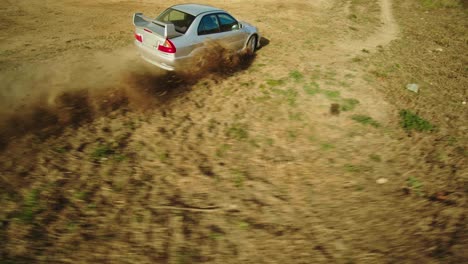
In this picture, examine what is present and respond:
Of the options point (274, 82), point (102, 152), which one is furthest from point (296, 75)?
point (102, 152)

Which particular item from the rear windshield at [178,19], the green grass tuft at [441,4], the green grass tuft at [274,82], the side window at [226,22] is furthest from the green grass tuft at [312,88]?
the green grass tuft at [441,4]

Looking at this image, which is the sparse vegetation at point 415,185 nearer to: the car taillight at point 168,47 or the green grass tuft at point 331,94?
the green grass tuft at point 331,94

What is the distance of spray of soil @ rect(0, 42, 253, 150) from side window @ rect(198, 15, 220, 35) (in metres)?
0.33

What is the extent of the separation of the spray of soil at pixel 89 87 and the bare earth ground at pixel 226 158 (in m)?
0.04

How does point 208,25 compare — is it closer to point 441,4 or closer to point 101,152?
point 101,152

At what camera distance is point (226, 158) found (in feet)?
15.5

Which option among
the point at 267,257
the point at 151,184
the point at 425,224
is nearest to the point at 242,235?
the point at 267,257

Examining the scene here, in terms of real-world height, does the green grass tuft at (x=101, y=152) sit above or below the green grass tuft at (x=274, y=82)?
below

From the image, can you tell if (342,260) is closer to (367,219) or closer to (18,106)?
(367,219)

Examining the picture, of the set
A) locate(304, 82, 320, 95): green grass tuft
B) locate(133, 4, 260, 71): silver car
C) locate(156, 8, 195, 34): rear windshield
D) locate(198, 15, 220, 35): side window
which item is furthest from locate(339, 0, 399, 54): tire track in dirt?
locate(156, 8, 195, 34): rear windshield

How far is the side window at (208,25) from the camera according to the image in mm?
6908

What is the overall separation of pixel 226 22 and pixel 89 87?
3.76 meters

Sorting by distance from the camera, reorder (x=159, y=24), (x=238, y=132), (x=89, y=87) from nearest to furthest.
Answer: (x=238, y=132) → (x=89, y=87) → (x=159, y=24)

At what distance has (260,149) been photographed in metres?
5.04
